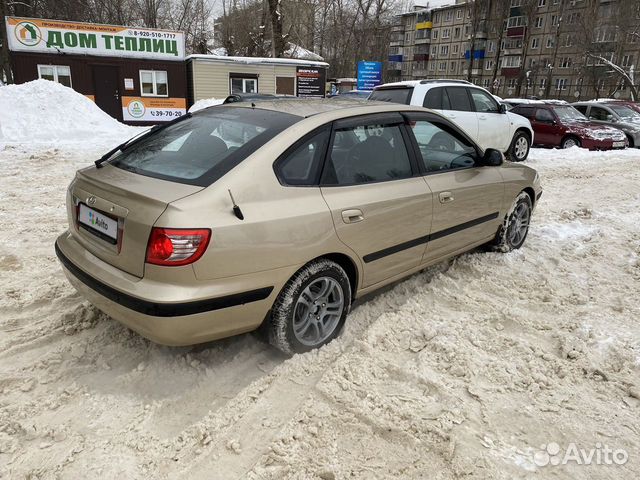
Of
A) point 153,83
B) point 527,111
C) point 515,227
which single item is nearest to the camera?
point 515,227

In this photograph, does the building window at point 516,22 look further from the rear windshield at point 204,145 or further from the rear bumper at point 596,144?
the rear windshield at point 204,145

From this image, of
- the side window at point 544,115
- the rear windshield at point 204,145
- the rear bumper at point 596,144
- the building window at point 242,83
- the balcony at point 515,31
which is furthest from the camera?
the balcony at point 515,31

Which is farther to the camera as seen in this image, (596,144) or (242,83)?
(242,83)

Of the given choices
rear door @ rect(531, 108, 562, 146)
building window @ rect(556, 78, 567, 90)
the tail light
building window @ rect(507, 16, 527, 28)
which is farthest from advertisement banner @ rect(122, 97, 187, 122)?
building window @ rect(507, 16, 527, 28)

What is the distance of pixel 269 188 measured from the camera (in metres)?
2.84

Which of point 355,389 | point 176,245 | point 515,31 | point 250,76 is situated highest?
point 515,31

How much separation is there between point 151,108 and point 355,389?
2204cm

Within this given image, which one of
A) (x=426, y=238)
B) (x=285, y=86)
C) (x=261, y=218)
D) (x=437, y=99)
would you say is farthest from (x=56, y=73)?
(x=261, y=218)

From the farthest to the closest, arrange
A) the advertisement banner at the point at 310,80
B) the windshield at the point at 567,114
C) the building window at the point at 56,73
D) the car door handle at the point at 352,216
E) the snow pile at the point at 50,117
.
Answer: the advertisement banner at the point at 310,80, the building window at the point at 56,73, the windshield at the point at 567,114, the snow pile at the point at 50,117, the car door handle at the point at 352,216

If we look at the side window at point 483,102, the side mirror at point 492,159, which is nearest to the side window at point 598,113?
the side window at point 483,102

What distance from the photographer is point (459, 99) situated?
10.0 m

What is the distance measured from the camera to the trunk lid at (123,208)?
2.59m

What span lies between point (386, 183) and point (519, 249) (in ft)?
8.30

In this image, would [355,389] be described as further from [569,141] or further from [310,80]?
[310,80]
